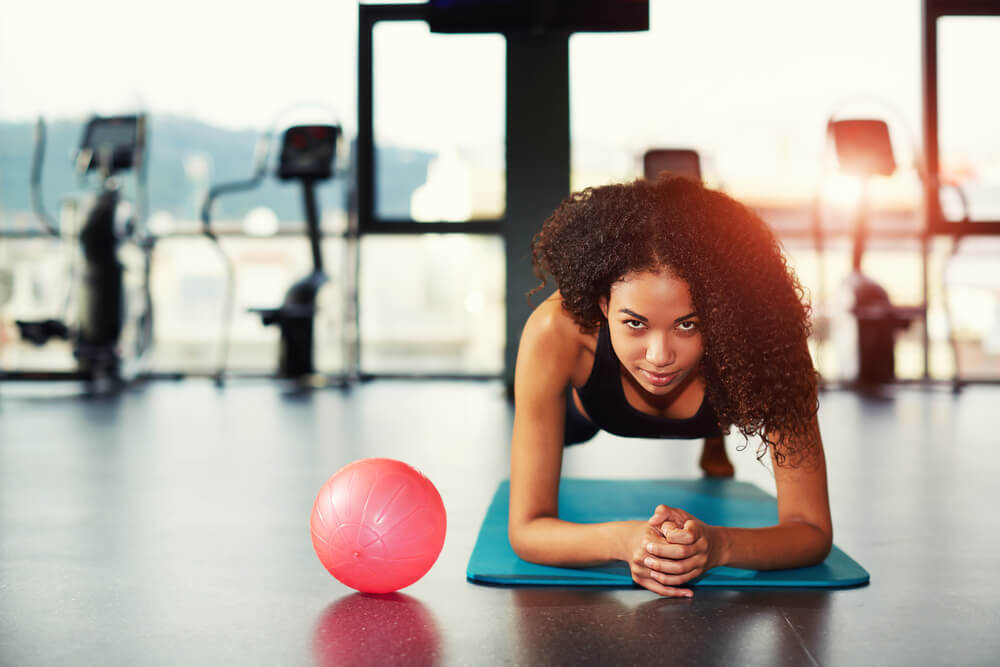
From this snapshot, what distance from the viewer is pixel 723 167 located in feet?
18.9

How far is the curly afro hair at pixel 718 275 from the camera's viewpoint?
134 cm

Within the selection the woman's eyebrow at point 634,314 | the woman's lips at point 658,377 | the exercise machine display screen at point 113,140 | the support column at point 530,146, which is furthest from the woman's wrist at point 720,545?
the exercise machine display screen at point 113,140

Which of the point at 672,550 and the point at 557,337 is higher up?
the point at 557,337

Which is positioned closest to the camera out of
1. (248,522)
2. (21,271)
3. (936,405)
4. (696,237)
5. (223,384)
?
(696,237)

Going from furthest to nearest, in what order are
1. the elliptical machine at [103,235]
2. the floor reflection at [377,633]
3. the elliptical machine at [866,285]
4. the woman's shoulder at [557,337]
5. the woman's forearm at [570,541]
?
the elliptical machine at [103,235], the elliptical machine at [866,285], the woman's shoulder at [557,337], the woman's forearm at [570,541], the floor reflection at [377,633]

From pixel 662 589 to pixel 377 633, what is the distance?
0.44m

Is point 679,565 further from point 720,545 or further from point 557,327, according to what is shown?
point 557,327

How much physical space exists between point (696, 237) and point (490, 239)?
14.4ft

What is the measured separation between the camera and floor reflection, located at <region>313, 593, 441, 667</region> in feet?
3.73

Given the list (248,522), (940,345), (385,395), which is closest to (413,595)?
(248,522)

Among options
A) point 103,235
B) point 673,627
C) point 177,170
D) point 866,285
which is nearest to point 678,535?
point 673,627

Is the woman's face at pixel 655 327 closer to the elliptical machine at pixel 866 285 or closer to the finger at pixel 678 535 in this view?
the finger at pixel 678 535

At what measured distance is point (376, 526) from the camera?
1.35 meters

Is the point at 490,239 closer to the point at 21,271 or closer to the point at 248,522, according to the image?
the point at 21,271
